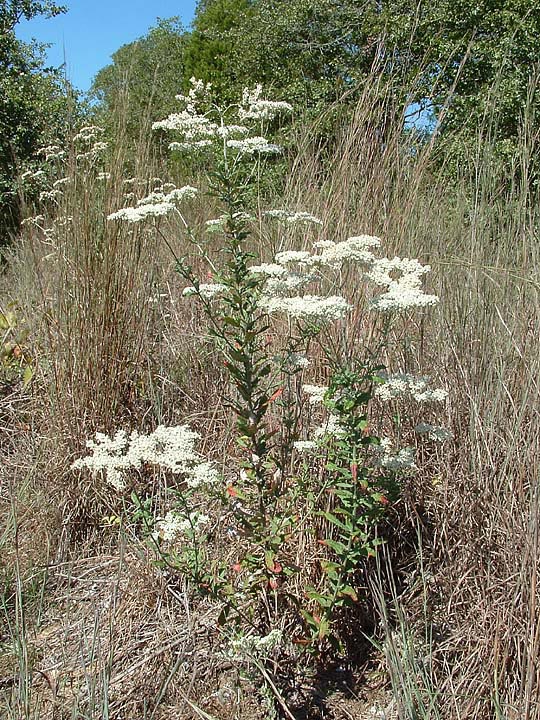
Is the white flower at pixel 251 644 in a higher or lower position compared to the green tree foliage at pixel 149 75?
lower

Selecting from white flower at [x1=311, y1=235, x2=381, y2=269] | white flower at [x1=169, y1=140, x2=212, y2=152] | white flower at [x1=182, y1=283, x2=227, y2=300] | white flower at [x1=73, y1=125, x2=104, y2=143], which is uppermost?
white flower at [x1=73, y1=125, x2=104, y2=143]

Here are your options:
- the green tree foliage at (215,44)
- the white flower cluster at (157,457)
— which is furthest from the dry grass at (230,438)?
the green tree foliage at (215,44)

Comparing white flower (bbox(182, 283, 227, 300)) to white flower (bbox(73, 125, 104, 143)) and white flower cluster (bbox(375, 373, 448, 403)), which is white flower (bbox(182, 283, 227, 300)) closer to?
white flower cluster (bbox(375, 373, 448, 403))

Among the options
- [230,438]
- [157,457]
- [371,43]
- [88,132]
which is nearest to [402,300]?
[157,457]

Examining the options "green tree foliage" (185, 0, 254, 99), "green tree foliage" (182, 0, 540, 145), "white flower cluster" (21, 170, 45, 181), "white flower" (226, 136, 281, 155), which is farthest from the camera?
"green tree foliage" (185, 0, 254, 99)

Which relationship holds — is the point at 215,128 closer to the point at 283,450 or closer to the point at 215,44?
the point at 283,450

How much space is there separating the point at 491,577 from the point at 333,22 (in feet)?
36.2

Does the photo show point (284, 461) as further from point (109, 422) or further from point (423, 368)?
point (109, 422)

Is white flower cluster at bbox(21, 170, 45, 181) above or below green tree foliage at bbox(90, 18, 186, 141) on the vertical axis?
below

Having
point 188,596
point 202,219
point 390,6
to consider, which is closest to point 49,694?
point 188,596

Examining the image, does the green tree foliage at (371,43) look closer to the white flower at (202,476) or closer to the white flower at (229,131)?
the white flower at (229,131)

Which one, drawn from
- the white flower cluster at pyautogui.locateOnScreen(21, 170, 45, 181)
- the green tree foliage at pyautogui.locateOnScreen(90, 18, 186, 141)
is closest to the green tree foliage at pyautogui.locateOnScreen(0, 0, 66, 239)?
the green tree foliage at pyautogui.locateOnScreen(90, 18, 186, 141)

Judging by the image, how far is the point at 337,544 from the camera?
1.64 meters

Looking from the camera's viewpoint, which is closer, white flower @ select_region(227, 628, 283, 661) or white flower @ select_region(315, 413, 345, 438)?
white flower @ select_region(227, 628, 283, 661)
